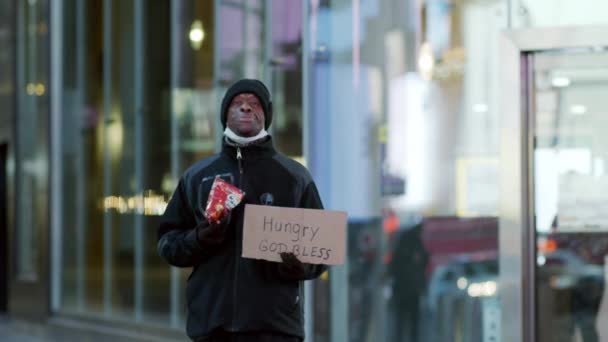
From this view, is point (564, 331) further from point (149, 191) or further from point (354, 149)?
point (149, 191)

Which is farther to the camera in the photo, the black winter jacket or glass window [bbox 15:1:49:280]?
glass window [bbox 15:1:49:280]

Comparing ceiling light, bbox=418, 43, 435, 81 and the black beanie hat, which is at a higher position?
ceiling light, bbox=418, 43, 435, 81

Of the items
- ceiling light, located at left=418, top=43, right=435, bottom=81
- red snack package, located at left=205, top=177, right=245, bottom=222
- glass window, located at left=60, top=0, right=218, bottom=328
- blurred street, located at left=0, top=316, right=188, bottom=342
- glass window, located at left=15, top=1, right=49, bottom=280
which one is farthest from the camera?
glass window, located at left=15, top=1, right=49, bottom=280

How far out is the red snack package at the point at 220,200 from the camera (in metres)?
3.90

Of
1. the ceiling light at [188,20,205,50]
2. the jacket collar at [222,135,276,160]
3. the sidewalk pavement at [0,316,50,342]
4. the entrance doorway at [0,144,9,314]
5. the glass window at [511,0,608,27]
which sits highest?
the ceiling light at [188,20,205,50]

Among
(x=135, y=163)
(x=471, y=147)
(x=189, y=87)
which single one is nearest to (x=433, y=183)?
(x=471, y=147)

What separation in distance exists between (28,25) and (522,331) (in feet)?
25.9

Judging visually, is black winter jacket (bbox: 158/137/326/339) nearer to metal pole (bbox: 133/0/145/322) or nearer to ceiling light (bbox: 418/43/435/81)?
ceiling light (bbox: 418/43/435/81)

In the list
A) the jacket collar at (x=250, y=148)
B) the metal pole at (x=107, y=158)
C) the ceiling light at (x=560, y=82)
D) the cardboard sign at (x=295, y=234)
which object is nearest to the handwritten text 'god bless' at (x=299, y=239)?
the cardboard sign at (x=295, y=234)

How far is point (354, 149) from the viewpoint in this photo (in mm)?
7930

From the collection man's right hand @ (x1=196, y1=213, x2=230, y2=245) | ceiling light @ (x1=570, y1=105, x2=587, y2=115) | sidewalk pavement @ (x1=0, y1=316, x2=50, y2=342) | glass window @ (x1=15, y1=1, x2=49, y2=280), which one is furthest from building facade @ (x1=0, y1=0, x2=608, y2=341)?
man's right hand @ (x1=196, y1=213, x2=230, y2=245)

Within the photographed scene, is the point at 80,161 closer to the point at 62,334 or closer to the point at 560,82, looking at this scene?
the point at 62,334

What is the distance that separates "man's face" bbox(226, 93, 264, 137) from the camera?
4121mm

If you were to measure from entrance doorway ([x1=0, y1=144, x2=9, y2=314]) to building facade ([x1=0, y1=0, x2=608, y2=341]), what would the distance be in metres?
4.24
